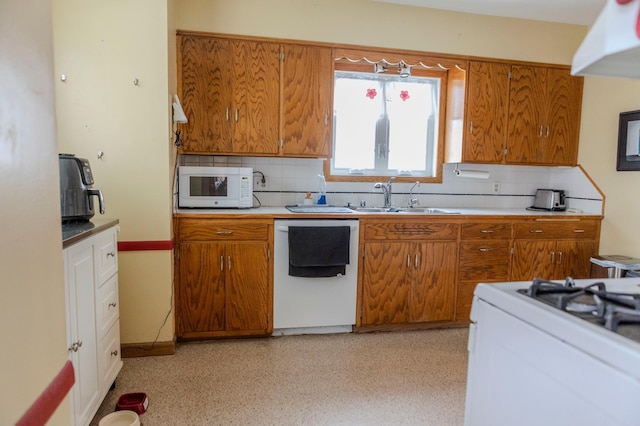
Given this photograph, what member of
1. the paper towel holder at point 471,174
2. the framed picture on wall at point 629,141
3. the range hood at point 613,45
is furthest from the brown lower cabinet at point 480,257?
the range hood at point 613,45

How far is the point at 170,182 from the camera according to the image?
2736 mm

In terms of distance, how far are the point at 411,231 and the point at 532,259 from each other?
1.11 metres

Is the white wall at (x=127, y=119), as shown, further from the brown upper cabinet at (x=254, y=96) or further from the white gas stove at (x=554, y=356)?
the white gas stove at (x=554, y=356)

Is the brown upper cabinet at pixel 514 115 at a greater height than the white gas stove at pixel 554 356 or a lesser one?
greater

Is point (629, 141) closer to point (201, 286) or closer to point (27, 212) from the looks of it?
point (201, 286)

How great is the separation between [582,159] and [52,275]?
164 inches

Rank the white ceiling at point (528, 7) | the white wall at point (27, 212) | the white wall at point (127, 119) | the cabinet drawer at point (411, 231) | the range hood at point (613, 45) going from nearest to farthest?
the white wall at point (27, 212) < the range hood at point (613, 45) < the white wall at point (127, 119) < the cabinet drawer at point (411, 231) < the white ceiling at point (528, 7)

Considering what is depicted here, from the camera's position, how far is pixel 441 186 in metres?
3.86

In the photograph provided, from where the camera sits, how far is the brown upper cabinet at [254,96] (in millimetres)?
3039

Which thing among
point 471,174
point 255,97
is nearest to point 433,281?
point 471,174

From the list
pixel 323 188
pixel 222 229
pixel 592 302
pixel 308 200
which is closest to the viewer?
pixel 592 302

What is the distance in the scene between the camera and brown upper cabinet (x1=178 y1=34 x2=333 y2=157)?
3039mm

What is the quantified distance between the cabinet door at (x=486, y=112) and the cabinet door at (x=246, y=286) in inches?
77.7

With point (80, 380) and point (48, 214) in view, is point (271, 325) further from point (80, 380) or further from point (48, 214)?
point (48, 214)
